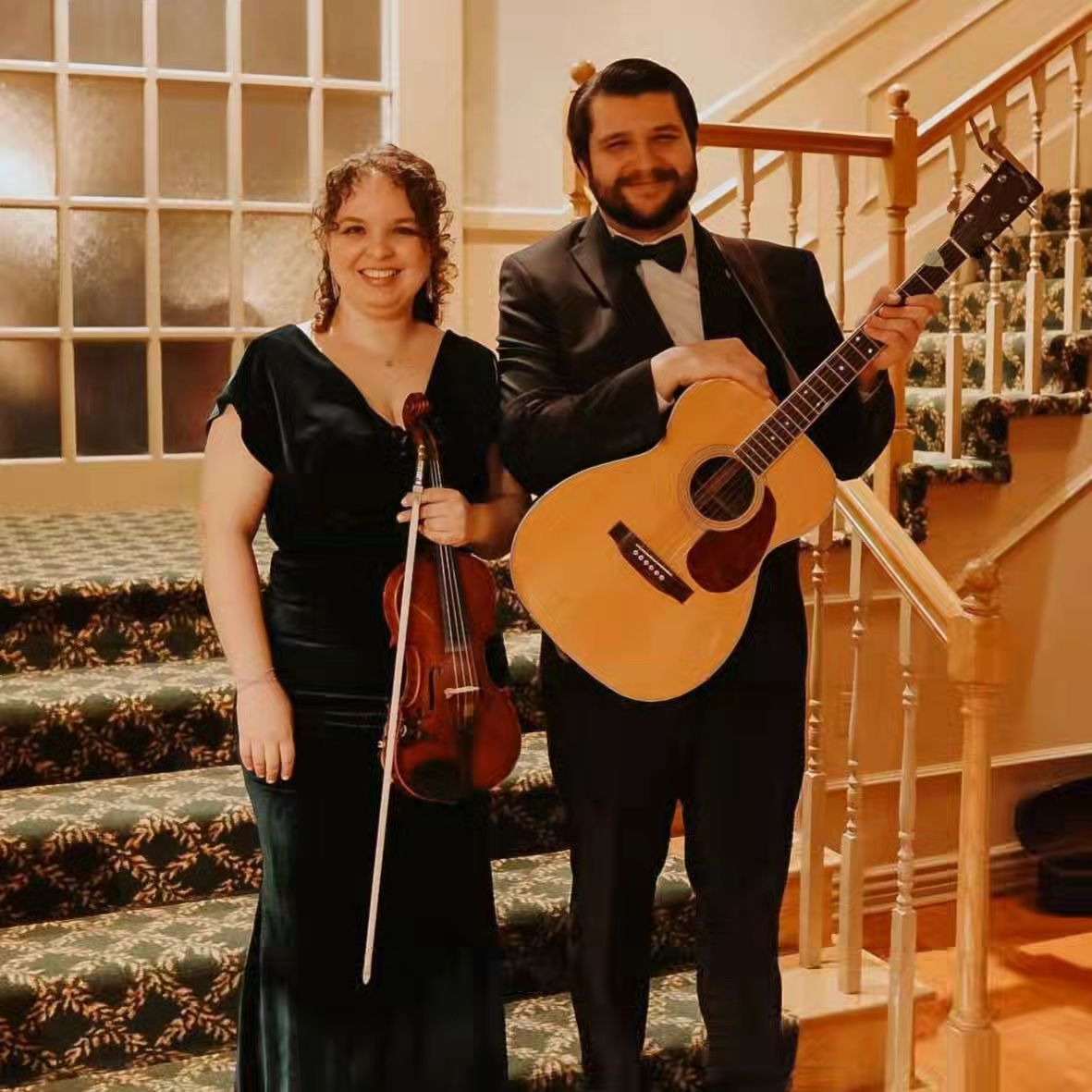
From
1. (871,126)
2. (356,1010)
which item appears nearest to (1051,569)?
(871,126)

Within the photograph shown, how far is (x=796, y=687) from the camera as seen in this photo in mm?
1756

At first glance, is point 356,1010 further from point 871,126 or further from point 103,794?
point 871,126

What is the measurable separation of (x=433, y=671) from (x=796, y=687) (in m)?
0.44

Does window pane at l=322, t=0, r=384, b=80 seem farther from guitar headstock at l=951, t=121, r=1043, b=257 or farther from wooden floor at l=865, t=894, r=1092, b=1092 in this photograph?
guitar headstock at l=951, t=121, r=1043, b=257

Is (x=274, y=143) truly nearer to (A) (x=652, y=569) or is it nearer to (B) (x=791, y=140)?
(B) (x=791, y=140)

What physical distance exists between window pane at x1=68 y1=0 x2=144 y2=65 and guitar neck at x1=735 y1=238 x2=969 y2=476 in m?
3.22

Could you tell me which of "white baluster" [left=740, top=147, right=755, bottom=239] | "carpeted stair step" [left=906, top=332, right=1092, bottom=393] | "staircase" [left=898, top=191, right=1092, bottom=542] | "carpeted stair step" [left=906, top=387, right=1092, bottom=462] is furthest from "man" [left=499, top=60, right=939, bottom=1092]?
"carpeted stair step" [left=906, top=332, right=1092, bottom=393]

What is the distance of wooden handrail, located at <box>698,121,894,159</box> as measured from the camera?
2.91 meters

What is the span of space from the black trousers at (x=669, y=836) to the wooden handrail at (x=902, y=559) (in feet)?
1.83

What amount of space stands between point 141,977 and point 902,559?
1.39 meters

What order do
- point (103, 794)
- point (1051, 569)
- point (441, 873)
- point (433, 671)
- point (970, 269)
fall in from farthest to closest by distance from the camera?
point (970, 269) → point (1051, 569) → point (103, 794) → point (441, 873) → point (433, 671)

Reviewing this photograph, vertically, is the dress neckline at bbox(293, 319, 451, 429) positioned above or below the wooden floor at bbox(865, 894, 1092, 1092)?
above

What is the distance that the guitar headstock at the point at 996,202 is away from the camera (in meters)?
1.59

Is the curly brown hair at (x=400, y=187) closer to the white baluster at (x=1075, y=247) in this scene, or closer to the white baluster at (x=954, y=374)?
the white baluster at (x=954, y=374)
